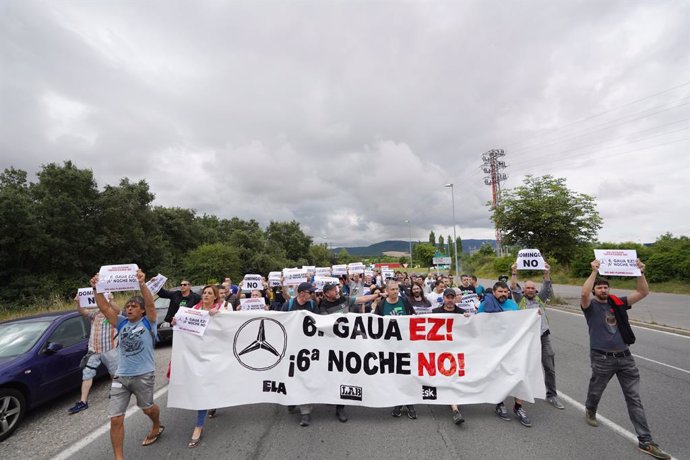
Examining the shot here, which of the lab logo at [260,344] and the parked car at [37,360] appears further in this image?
the lab logo at [260,344]

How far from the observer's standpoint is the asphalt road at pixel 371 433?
135 inches

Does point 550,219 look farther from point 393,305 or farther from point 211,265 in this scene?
point 211,265

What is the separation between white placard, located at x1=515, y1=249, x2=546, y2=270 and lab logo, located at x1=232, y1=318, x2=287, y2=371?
15.2 feet

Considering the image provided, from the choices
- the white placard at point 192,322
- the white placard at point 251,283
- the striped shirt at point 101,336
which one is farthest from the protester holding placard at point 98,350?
the white placard at point 251,283

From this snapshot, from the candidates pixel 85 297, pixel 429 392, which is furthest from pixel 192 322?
pixel 429 392

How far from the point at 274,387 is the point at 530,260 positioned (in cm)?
520

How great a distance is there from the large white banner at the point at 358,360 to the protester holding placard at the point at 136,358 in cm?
51

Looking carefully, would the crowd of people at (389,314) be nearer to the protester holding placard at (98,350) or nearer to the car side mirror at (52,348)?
the protester holding placard at (98,350)

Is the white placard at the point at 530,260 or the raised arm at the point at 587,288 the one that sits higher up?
the white placard at the point at 530,260

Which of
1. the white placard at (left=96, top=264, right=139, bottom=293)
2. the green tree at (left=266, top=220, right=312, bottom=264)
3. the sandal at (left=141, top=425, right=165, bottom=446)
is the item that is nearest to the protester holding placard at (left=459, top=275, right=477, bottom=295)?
the sandal at (left=141, top=425, right=165, bottom=446)

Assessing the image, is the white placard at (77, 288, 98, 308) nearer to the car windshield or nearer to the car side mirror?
the car windshield

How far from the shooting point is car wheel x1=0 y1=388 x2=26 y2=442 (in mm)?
3967

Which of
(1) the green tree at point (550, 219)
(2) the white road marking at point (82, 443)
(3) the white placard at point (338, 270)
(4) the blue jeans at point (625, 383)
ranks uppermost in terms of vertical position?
(1) the green tree at point (550, 219)

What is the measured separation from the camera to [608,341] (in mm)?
3879
